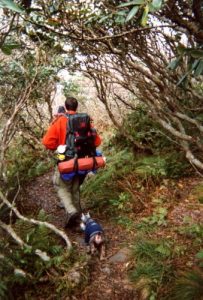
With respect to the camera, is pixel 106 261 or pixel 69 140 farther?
pixel 69 140

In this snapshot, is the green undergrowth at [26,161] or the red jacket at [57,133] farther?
the green undergrowth at [26,161]

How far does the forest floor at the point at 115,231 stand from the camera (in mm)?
4590

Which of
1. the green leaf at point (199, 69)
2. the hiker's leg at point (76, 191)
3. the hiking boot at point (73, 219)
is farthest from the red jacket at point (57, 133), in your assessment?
the green leaf at point (199, 69)

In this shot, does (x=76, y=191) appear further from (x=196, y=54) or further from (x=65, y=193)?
(x=196, y=54)

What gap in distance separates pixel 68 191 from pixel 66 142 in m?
0.84

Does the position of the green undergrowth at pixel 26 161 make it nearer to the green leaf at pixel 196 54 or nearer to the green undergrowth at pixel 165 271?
the green undergrowth at pixel 165 271

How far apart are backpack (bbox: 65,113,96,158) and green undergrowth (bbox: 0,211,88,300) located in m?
1.40

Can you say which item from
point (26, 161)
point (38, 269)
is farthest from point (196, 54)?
point (26, 161)

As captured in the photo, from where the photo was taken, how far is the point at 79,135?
18.6 feet

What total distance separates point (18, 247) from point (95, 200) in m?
2.49

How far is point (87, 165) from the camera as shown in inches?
223

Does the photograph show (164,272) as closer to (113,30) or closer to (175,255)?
(175,255)

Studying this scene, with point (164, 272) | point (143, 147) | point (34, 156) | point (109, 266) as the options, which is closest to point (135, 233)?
point (109, 266)

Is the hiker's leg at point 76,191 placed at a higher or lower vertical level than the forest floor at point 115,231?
higher
